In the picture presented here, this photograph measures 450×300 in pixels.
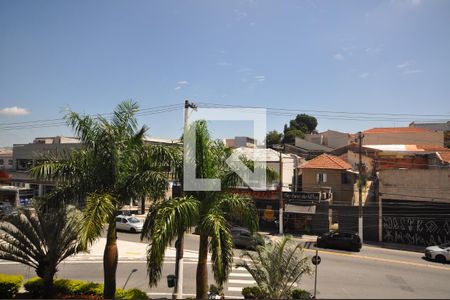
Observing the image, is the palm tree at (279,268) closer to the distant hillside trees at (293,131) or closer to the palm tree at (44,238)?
the palm tree at (44,238)

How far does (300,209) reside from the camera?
31453 millimetres

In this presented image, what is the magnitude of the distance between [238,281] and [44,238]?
378 inches

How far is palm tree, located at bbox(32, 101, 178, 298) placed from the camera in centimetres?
1142

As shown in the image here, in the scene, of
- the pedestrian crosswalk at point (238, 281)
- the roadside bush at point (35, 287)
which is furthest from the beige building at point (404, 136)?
the roadside bush at point (35, 287)

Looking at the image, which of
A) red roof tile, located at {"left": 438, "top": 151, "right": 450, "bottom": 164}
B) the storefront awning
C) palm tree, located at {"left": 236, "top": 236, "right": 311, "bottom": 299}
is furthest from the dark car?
red roof tile, located at {"left": 438, "top": 151, "right": 450, "bottom": 164}

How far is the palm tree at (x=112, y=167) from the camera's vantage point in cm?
1142

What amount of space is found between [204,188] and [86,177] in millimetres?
4033

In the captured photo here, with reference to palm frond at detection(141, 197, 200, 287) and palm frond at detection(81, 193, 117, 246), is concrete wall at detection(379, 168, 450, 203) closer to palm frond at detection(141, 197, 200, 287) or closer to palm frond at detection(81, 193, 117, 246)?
palm frond at detection(141, 197, 200, 287)

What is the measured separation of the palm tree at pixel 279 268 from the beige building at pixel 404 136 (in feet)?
171

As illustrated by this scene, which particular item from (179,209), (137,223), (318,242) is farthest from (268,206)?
(179,209)

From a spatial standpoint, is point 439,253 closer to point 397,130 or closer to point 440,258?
point 440,258

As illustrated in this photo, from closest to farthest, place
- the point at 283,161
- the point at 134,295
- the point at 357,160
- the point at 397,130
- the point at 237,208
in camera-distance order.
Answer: the point at 237,208 → the point at 134,295 → the point at 283,161 → the point at 357,160 → the point at 397,130

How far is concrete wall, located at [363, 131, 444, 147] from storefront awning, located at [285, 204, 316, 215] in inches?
1342

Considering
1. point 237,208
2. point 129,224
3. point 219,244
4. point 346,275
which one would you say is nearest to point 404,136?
point 346,275
